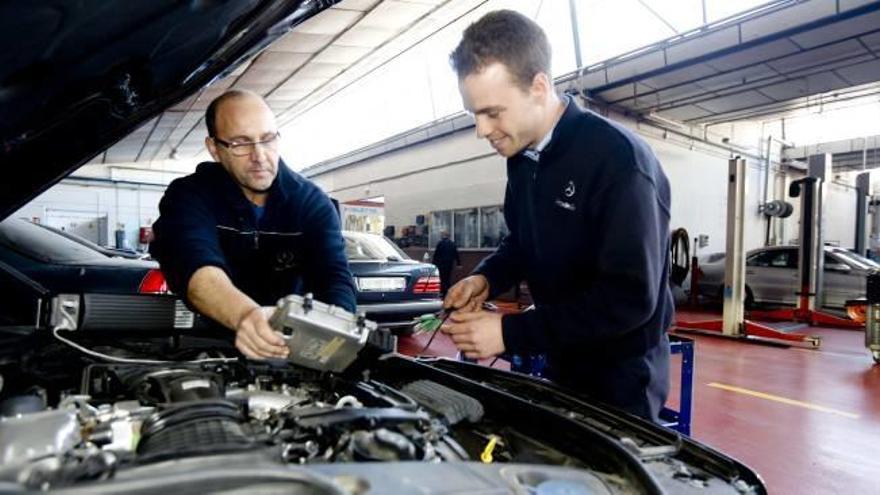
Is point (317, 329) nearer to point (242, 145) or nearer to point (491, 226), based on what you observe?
point (242, 145)

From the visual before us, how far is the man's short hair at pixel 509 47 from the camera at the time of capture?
1.14 m

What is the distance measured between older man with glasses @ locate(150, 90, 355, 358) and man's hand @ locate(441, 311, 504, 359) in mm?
553

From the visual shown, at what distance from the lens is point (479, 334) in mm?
1199

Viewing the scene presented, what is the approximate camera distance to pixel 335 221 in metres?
1.93

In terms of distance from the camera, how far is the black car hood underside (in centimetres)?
100

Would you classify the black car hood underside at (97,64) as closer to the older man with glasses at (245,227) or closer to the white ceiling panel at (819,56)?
the older man with glasses at (245,227)

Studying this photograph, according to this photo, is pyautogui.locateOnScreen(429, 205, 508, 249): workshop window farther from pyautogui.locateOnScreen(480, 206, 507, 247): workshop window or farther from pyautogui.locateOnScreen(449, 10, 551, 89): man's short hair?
pyautogui.locateOnScreen(449, 10, 551, 89): man's short hair

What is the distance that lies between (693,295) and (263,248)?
8.86 m

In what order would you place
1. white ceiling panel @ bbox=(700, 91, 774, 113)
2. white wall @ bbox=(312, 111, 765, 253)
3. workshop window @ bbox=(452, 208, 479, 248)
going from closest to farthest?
white ceiling panel @ bbox=(700, 91, 774, 113), white wall @ bbox=(312, 111, 765, 253), workshop window @ bbox=(452, 208, 479, 248)

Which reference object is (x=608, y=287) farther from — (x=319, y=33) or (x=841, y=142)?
(x=841, y=142)

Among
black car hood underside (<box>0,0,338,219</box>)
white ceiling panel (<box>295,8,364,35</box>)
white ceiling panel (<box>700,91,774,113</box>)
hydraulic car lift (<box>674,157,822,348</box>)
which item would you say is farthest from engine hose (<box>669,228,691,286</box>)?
white ceiling panel (<box>295,8,364,35</box>)

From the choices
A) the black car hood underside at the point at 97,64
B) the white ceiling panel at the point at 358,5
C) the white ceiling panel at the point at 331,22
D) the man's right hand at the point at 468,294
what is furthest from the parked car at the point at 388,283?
the man's right hand at the point at 468,294

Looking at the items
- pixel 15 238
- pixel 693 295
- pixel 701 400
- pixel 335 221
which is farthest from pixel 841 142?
pixel 15 238

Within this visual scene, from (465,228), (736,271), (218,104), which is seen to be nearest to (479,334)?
(218,104)
